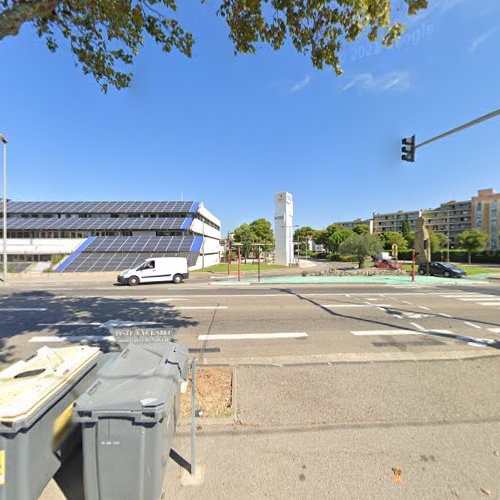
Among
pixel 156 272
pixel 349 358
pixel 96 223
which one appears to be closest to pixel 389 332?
pixel 349 358

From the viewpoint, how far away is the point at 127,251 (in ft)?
98.2

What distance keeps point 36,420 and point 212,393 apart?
2296mm

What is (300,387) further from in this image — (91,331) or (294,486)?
(91,331)

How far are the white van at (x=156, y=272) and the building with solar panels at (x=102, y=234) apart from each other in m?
9.78

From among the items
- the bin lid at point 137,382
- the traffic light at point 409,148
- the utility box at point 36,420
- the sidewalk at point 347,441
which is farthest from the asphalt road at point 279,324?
the traffic light at point 409,148

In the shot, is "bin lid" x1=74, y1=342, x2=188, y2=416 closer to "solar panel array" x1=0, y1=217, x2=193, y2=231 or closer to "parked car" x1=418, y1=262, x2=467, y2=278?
"parked car" x1=418, y1=262, x2=467, y2=278

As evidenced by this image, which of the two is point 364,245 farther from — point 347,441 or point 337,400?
point 347,441

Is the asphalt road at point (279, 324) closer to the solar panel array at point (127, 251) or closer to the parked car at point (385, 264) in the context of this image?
the solar panel array at point (127, 251)

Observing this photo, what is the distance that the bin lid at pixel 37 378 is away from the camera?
1.96m

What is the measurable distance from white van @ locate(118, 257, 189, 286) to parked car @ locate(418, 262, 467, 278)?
21.8 metres

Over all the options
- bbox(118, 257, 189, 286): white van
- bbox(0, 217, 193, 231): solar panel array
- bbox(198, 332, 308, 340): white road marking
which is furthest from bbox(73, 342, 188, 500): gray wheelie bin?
bbox(0, 217, 193, 231): solar panel array

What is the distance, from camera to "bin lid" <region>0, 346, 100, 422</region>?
1.96m

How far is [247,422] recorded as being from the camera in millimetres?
3225

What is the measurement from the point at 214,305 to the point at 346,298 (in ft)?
19.5
